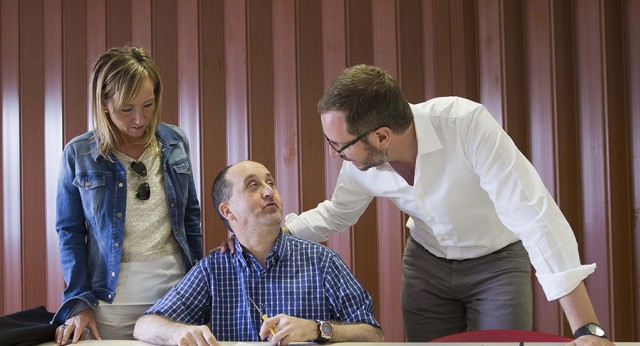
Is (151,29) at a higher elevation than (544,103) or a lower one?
higher

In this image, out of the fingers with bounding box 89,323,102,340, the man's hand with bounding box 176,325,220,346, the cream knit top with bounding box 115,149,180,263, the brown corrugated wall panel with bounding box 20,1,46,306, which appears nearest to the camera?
the man's hand with bounding box 176,325,220,346

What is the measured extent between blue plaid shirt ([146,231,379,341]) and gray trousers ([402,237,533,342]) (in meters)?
0.30

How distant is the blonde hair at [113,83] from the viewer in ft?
7.04

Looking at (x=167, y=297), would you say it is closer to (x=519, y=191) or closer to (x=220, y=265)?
(x=220, y=265)

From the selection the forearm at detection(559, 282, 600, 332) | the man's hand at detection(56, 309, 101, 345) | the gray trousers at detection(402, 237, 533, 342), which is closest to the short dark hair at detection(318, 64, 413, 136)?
the gray trousers at detection(402, 237, 533, 342)

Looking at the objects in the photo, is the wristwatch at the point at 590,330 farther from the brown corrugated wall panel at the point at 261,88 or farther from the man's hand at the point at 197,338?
the brown corrugated wall panel at the point at 261,88

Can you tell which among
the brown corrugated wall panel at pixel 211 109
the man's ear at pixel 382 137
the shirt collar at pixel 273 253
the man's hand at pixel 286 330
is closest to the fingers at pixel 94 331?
the shirt collar at pixel 273 253

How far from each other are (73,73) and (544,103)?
2.51 meters

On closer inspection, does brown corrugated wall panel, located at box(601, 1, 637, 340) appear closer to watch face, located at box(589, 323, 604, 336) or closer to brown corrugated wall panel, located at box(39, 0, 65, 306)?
watch face, located at box(589, 323, 604, 336)

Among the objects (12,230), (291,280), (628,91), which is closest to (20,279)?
(12,230)

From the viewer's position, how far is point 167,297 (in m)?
2.15

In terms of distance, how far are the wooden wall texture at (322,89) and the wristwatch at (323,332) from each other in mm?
1770

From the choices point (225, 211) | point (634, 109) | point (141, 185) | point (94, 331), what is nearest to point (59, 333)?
point (94, 331)

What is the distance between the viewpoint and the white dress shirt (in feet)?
5.49
